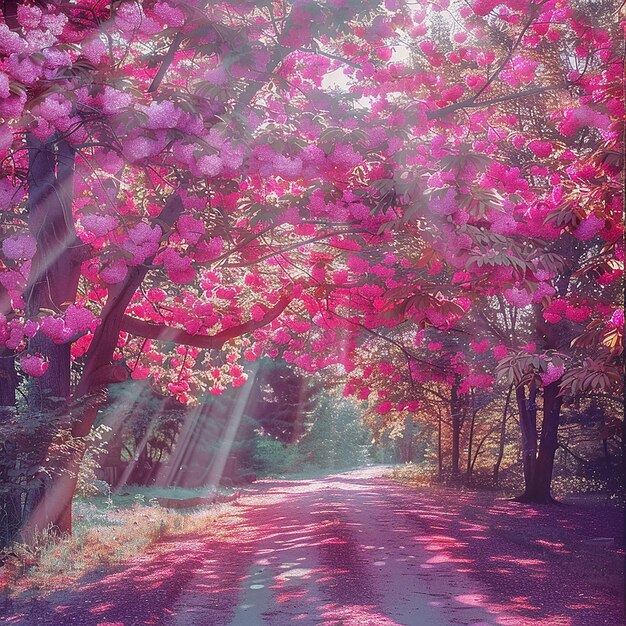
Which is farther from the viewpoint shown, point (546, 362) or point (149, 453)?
point (149, 453)

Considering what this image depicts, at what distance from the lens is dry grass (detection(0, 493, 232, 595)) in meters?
9.27

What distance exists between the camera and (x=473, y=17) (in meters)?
13.9

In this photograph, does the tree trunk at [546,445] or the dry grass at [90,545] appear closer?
the dry grass at [90,545]

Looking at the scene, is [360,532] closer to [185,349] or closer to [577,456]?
[185,349]

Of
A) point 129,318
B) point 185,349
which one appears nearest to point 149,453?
point 185,349

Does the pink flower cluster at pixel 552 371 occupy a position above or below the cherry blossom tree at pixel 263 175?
below

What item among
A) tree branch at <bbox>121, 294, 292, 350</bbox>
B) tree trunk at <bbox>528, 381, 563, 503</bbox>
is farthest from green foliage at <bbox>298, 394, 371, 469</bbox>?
tree branch at <bbox>121, 294, 292, 350</bbox>

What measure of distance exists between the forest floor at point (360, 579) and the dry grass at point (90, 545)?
275mm

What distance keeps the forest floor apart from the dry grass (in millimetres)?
275

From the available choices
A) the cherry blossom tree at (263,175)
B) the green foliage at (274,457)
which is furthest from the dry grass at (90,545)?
the green foliage at (274,457)

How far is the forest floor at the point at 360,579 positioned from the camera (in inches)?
292

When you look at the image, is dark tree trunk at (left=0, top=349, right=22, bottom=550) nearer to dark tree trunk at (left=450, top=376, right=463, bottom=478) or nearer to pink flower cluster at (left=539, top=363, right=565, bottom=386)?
pink flower cluster at (left=539, top=363, right=565, bottom=386)

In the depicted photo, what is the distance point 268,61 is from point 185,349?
8896 millimetres

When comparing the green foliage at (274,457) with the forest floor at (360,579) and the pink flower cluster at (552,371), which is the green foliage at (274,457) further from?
the pink flower cluster at (552,371)
